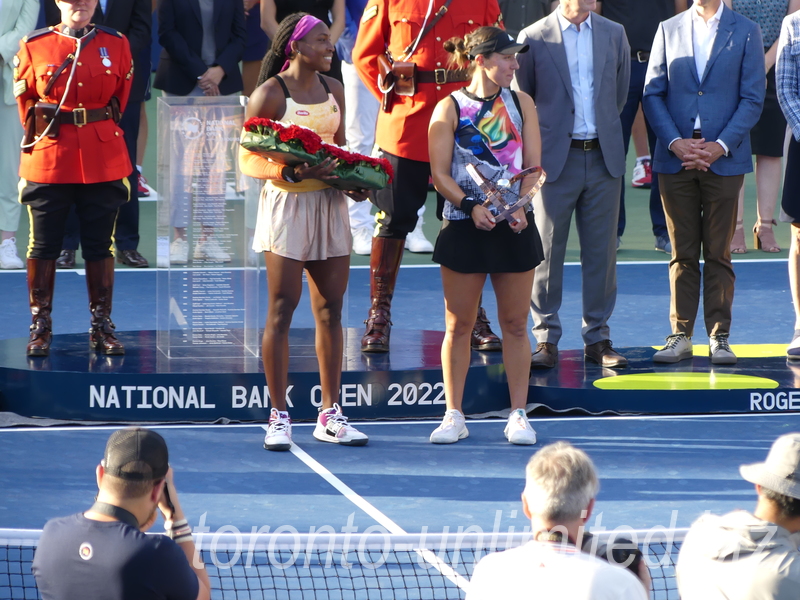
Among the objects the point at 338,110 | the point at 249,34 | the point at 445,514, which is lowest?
the point at 445,514

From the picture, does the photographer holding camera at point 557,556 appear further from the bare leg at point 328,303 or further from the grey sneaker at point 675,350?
the grey sneaker at point 675,350

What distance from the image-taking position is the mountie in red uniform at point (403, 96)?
7.72 metres

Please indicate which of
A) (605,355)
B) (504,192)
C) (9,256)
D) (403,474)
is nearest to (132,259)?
(9,256)

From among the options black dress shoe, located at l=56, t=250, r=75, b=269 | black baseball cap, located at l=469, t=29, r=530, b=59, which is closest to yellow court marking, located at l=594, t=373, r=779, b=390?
black baseball cap, located at l=469, t=29, r=530, b=59

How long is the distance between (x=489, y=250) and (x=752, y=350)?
2598 millimetres

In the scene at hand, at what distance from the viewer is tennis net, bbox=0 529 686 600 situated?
15.1ft

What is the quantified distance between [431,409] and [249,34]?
21.5 ft

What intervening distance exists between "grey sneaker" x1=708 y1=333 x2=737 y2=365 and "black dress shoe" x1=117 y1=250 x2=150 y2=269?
5.20 meters

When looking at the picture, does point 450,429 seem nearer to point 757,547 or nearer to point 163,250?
point 163,250

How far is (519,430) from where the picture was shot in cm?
689

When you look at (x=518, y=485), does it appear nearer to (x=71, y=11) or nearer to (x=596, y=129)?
(x=596, y=129)

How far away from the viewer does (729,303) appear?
8094 mm

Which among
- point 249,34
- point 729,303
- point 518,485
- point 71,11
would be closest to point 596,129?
point 729,303

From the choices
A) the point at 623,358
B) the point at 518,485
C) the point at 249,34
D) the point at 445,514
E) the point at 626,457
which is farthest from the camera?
the point at 249,34
